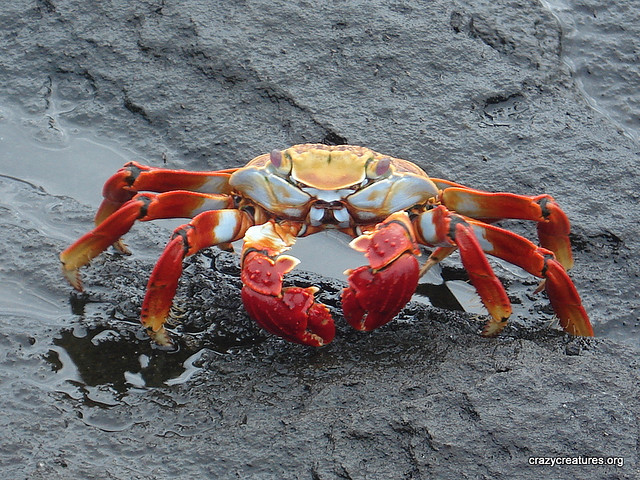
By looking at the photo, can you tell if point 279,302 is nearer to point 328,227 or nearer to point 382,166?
point 328,227

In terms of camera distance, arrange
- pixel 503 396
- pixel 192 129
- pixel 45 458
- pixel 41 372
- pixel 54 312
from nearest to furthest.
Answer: pixel 45 458
pixel 503 396
pixel 41 372
pixel 54 312
pixel 192 129

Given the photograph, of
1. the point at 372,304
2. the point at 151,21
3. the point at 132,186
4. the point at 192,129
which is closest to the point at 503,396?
the point at 372,304

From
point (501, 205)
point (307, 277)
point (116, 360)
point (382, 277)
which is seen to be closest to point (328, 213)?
point (382, 277)

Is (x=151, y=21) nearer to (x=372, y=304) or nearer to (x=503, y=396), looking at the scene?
(x=372, y=304)

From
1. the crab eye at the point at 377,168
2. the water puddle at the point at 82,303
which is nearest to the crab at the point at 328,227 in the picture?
the crab eye at the point at 377,168

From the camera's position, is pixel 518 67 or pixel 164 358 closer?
pixel 164 358

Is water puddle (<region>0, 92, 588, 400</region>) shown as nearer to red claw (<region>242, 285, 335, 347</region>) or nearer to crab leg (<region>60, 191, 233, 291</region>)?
crab leg (<region>60, 191, 233, 291</region>)

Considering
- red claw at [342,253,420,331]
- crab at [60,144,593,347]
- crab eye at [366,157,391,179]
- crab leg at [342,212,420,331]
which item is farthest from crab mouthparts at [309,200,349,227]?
red claw at [342,253,420,331]
